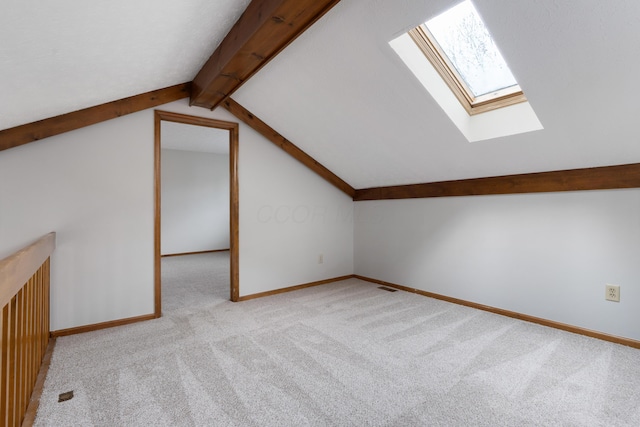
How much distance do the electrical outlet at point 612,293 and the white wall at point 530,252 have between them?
1.0 inches

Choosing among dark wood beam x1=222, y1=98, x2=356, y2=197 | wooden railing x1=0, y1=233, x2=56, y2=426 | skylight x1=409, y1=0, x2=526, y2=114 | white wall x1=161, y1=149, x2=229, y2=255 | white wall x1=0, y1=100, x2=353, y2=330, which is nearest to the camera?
wooden railing x1=0, y1=233, x2=56, y2=426

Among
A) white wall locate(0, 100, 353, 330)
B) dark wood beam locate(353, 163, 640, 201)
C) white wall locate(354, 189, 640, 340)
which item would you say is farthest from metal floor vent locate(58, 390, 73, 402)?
dark wood beam locate(353, 163, 640, 201)

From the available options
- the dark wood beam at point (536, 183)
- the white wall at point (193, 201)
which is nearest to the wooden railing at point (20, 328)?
the dark wood beam at point (536, 183)

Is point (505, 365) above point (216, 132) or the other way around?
the other way around

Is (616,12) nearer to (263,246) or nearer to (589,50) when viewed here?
(589,50)

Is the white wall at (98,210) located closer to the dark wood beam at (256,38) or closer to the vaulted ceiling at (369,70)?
the vaulted ceiling at (369,70)

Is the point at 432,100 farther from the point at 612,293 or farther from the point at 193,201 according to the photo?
the point at 193,201

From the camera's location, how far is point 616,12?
1280 millimetres

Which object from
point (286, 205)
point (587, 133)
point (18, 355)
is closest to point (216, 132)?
point (286, 205)

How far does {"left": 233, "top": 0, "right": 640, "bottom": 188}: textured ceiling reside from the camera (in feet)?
4.68

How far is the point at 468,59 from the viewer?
213 cm

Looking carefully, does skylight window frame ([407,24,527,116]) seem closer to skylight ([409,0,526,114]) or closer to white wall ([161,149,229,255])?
skylight ([409,0,526,114])

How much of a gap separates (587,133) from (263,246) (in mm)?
2919

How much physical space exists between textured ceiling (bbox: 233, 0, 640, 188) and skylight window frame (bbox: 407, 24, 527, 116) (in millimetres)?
207
